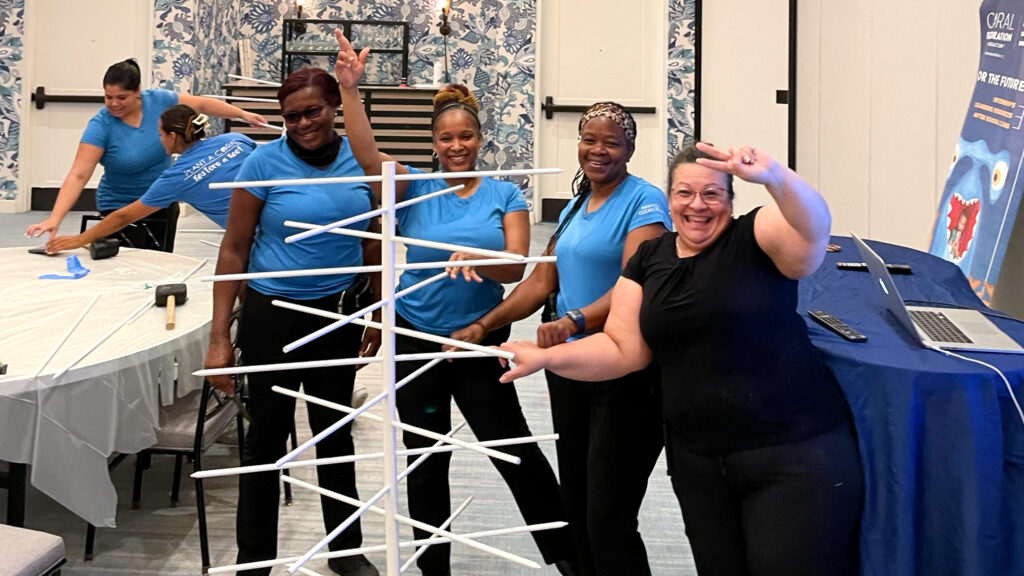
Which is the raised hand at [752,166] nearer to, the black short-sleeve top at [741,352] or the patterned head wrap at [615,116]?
the black short-sleeve top at [741,352]

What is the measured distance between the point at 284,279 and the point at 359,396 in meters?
1.63

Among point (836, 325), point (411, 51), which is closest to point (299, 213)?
point (836, 325)

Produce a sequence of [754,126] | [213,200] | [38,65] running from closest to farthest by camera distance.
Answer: [213,200]
[754,126]
[38,65]

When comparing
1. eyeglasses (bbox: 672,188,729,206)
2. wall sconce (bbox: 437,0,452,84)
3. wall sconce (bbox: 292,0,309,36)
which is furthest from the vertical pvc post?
wall sconce (bbox: 292,0,309,36)

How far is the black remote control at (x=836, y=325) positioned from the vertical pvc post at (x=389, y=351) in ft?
3.13

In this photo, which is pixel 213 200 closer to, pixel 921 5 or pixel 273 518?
pixel 273 518

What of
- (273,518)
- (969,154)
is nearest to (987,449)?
(273,518)

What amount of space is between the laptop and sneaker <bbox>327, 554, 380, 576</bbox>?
58.3 inches

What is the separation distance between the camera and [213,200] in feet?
11.1

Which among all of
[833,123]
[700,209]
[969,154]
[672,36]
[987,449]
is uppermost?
[672,36]

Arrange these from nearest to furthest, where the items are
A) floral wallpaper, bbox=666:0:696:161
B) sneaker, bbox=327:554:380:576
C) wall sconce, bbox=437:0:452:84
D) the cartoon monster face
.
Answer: sneaker, bbox=327:554:380:576 → the cartoon monster face → floral wallpaper, bbox=666:0:696:161 → wall sconce, bbox=437:0:452:84

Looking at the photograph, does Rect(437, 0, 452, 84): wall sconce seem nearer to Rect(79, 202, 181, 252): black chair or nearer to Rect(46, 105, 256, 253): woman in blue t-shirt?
Rect(79, 202, 181, 252): black chair

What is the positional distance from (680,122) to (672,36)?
74cm

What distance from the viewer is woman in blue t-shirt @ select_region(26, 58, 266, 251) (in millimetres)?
3848
